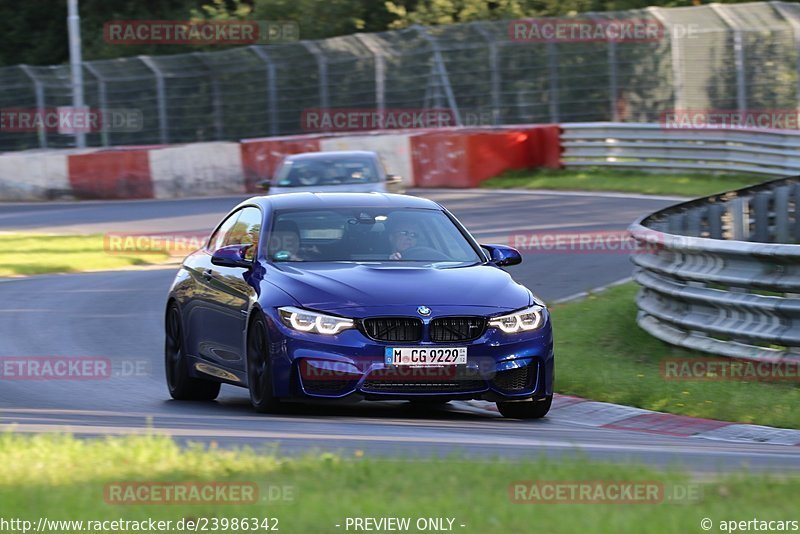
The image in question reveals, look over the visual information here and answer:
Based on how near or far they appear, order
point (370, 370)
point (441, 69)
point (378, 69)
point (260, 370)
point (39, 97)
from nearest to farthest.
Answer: point (370, 370), point (260, 370), point (441, 69), point (378, 69), point (39, 97)

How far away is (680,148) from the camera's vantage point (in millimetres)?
30438

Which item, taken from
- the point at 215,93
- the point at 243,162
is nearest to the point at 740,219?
the point at 243,162

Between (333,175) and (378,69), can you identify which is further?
(378,69)

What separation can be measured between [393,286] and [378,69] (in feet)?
95.1

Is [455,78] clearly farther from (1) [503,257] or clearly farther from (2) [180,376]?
(1) [503,257]

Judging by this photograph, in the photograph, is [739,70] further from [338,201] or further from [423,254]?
[423,254]

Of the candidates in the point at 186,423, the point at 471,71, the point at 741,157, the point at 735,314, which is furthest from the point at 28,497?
the point at 471,71

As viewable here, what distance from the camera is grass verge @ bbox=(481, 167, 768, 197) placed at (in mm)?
28266

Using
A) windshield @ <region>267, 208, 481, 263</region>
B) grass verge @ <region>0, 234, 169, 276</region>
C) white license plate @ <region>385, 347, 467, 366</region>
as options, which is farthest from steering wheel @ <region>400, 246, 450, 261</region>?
grass verge @ <region>0, 234, 169, 276</region>

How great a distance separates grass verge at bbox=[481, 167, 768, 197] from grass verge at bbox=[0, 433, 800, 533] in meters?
21.2

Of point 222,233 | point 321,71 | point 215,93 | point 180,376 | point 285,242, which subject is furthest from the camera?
point 215,93
